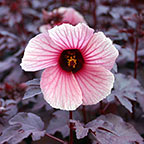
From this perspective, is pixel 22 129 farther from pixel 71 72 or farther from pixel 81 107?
pixel 81 107

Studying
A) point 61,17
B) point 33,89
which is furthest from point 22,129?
point 61,17

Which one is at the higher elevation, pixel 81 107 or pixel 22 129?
pixel 22 129

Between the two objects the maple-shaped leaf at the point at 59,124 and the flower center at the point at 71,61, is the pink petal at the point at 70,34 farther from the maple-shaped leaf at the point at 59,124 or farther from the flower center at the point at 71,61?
the maple-shaped leaf at the point at 59,124

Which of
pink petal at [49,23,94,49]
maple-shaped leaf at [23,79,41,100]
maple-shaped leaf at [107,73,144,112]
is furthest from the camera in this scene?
maple-shaped leaf at [107,73,144,112]

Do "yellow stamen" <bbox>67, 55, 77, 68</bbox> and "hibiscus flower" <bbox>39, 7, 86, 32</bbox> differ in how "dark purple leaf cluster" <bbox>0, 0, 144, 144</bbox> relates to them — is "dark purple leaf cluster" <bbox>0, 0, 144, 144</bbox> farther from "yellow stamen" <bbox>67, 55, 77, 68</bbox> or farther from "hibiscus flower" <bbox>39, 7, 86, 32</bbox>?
"yellow stamen" <bbox>67, 55, 77, 68</bbox>

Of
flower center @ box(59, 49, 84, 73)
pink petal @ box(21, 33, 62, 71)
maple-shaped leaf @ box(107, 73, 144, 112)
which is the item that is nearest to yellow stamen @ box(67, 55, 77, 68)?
flower center @ box(59, 49, 84, 73)
